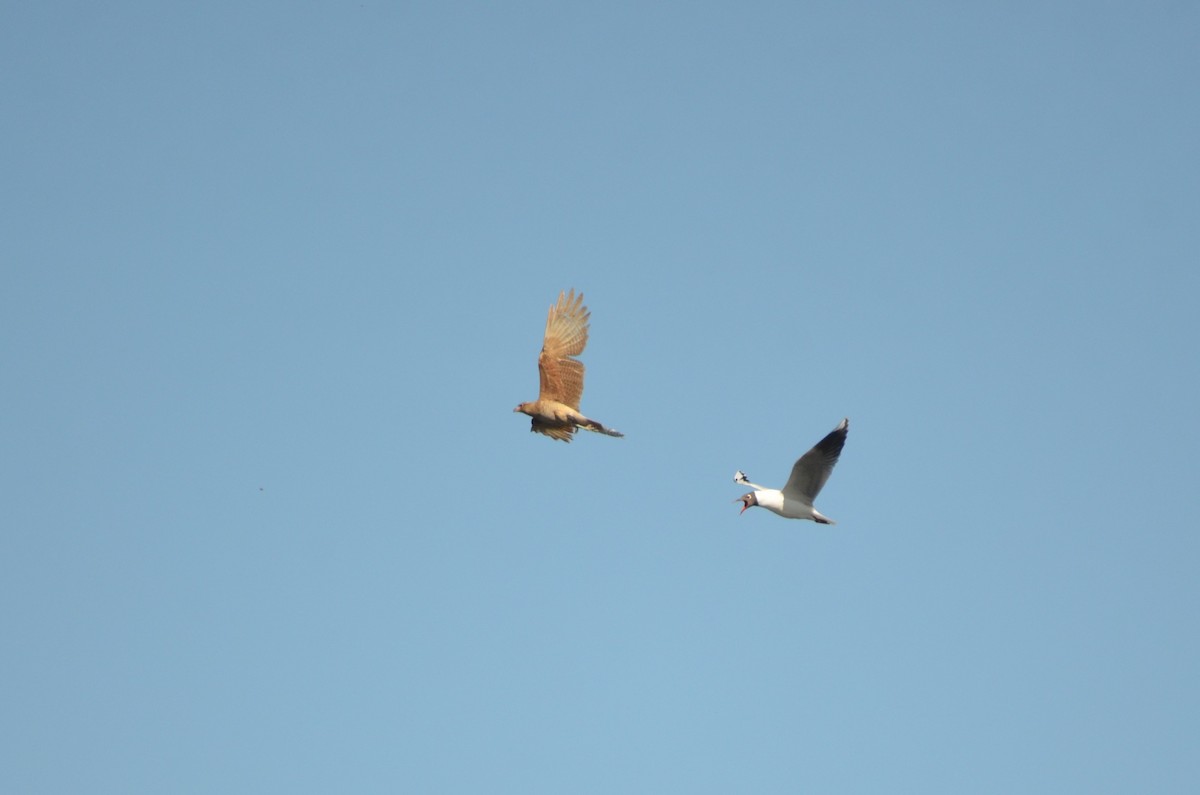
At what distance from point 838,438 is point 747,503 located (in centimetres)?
353

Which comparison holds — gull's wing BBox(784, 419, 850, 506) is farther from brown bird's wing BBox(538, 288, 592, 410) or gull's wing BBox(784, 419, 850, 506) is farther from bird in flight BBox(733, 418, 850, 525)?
brown bird's wing BBox(538, 288, 592, 410)

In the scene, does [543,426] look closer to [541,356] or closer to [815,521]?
[541,356]

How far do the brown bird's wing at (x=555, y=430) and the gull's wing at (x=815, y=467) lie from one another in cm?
681

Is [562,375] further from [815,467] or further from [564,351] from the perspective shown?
[815,467]

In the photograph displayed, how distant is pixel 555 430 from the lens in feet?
143

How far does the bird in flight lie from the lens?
38375 millimetres

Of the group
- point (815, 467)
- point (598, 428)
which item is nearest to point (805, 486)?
point (815, 467)

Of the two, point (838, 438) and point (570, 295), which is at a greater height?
point (570, 295)

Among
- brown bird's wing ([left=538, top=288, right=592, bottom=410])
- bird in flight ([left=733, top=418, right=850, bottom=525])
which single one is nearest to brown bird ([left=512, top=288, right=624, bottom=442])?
brown bird's wing ([left=538, top=288, right=592, bottom=410])

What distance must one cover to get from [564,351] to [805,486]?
8.43m

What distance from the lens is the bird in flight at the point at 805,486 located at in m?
38.4

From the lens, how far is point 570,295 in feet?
146

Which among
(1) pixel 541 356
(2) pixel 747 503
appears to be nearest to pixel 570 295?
(1) pixel 541 356

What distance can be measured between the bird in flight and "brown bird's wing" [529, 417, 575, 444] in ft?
16.6
